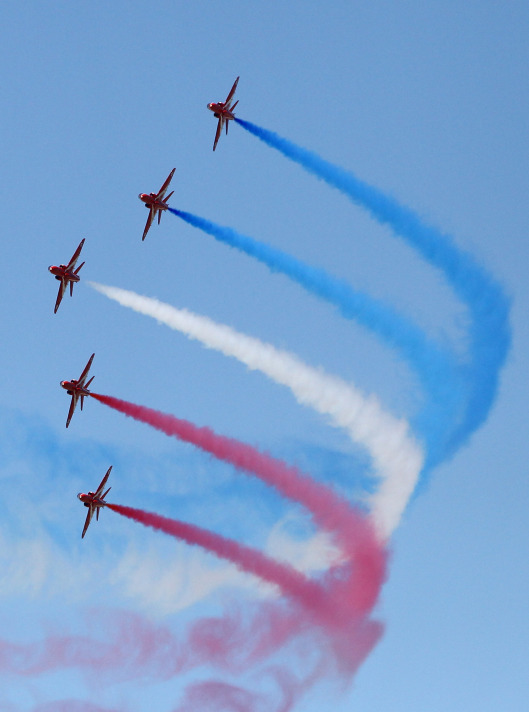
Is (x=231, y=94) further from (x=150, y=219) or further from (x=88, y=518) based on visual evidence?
(x=88, y=518)

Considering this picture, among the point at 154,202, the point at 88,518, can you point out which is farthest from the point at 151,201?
the point at 88,518

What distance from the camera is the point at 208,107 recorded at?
2830 inches

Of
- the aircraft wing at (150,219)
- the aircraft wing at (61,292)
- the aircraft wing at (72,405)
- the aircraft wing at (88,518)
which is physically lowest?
the aircraft wing at (88,518)

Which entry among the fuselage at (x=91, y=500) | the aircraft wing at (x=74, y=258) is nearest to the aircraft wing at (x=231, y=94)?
the aircraft wing at (x=74, y=258)

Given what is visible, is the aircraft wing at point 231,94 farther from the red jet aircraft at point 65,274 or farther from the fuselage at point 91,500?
the fuselage at point 91,500

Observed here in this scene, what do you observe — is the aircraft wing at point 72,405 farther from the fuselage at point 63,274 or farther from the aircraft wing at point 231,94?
the aircraft wing at point 231,94

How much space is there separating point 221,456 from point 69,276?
17.4 metres

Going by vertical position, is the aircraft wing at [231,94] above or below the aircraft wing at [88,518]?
above

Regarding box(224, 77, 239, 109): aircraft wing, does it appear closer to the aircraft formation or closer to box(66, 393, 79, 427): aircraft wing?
the aircraft formation

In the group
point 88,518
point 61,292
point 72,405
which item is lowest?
point 88,518

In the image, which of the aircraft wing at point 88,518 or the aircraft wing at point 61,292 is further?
the aircraft wing at point 88,518

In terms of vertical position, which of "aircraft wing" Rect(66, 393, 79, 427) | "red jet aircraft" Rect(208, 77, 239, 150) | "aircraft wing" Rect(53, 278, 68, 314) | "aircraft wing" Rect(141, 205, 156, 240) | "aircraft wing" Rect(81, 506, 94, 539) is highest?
"red jet aircraft" Rect(208, 77, 239, 150)

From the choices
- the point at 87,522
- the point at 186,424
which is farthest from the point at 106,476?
the point at 186,424

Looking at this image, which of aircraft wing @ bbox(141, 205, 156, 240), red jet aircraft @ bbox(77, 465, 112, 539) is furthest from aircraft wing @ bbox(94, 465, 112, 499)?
aircraft wing @ bbox(141, 205, 156, 240)
